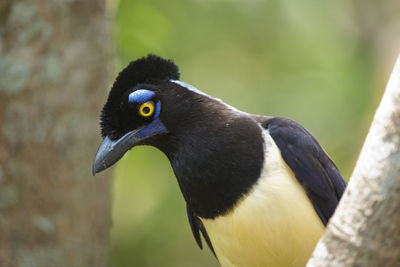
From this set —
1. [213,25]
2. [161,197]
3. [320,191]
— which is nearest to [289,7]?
[213,25]

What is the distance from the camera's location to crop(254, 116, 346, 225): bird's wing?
3625mm

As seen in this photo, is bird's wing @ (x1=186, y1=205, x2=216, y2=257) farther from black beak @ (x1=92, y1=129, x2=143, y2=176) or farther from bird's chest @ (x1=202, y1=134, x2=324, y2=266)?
black beak @ (x1=92, y1=129, x2=143, y2=176)

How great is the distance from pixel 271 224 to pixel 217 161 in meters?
0.45

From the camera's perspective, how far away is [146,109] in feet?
11.9

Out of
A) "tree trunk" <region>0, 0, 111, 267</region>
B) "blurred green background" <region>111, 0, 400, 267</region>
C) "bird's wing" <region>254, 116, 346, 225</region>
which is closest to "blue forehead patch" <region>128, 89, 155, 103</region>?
"bird's wing" <region>254, 116, 346, 225</region>

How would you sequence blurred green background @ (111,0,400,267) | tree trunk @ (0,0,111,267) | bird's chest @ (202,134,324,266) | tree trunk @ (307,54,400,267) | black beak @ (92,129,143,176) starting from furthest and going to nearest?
blurred green background @ (111,0,400,267)
tree trunk @ (0,0,111,267)
black beak @ (92,129,143,176)
bird's chest @ (202,134,324,266)
tree trunk @ (307,54,400,267)

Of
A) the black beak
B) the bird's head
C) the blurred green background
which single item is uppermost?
the bird's head

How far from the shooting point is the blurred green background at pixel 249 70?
743 centimetres

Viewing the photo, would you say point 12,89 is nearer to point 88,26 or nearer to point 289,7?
point 88,26

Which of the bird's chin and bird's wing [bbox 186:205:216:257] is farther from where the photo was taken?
bird's wing [bbox 186:205:216:257]

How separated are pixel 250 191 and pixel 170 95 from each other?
74cm

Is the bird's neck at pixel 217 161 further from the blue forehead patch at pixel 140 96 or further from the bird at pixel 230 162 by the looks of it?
the blue forehead patch at pixel 140 96

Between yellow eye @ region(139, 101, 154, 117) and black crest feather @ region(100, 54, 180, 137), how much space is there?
0.12 meters

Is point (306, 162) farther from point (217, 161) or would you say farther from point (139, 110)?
point (139, 110)
